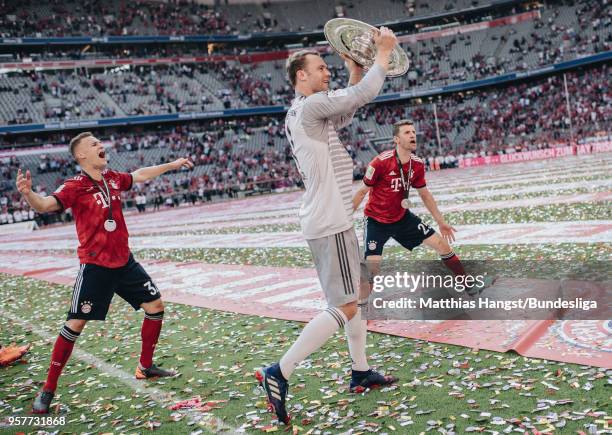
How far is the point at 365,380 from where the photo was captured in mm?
4016

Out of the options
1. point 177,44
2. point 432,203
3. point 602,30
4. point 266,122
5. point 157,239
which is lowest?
point 157,239

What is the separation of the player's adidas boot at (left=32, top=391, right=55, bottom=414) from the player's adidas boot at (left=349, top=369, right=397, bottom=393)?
2.44 metres

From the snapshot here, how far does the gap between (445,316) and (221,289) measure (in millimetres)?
4135

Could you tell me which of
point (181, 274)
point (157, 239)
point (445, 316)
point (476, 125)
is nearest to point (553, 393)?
point (445, 316)

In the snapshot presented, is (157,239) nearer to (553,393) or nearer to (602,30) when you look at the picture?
(553,393)

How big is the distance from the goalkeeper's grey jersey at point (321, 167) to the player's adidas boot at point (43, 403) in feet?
8.54

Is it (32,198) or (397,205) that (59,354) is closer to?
(32,198)

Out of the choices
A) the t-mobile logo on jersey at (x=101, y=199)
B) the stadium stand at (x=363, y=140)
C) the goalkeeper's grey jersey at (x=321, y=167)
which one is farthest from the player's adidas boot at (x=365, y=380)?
the stadium stand at (x=363, y=140)

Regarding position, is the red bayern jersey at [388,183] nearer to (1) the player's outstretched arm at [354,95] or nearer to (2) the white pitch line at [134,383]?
(1) the player's outstretched arm at [354,95]

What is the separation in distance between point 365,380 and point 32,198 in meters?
2.78

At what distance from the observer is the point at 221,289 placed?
871 centimetres

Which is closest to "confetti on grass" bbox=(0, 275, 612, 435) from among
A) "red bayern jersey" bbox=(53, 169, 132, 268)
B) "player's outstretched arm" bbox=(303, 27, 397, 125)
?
"red bayern jersey" bbox=(53, 169, 132, 268)

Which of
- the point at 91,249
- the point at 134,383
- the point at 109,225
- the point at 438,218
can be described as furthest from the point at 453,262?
the point at 91,249

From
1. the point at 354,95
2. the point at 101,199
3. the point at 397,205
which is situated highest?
the point at 354,95
